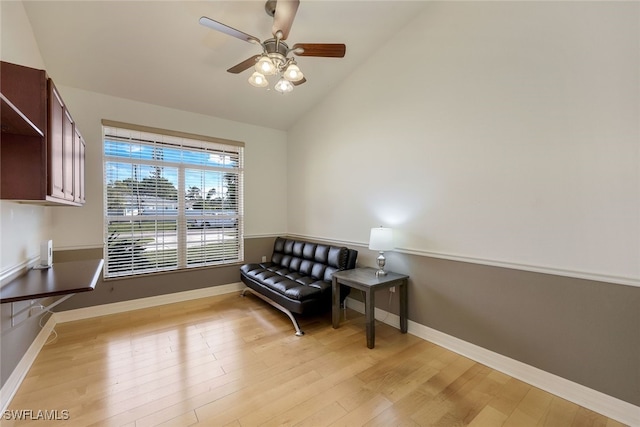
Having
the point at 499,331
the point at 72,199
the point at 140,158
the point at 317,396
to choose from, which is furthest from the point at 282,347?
the point at 140,158

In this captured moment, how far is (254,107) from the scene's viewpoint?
4.09 meters

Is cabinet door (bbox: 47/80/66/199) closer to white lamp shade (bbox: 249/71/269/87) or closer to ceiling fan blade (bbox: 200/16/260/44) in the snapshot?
ceiling fan blade (bbox: 200/16/260/44)

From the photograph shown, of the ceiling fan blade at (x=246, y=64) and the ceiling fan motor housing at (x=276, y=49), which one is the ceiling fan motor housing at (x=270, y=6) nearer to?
the ceiling fan motor housing at (x=276, y=49)

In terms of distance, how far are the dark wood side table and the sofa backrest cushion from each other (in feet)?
0.87

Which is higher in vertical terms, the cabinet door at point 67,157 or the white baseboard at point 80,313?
the cabinet door at point 67,157

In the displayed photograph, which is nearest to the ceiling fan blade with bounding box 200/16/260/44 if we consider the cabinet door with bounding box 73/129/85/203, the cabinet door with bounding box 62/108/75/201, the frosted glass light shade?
the frosted glass light shade

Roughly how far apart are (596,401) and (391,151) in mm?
2702

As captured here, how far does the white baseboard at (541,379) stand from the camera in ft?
5.71

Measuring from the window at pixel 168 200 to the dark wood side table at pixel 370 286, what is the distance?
220cm

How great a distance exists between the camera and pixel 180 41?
277 centimetres

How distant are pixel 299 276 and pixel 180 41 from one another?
3131 mm

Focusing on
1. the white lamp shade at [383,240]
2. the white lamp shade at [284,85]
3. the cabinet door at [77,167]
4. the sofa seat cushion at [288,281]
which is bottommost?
the sofa seat cushion at [288,281]

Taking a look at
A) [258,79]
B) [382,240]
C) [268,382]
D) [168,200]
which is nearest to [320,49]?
[258,79]

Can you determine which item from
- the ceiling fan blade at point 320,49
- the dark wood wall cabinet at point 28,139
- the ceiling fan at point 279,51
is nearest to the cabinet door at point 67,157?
the dark wood wall cabinet at point 28,139
